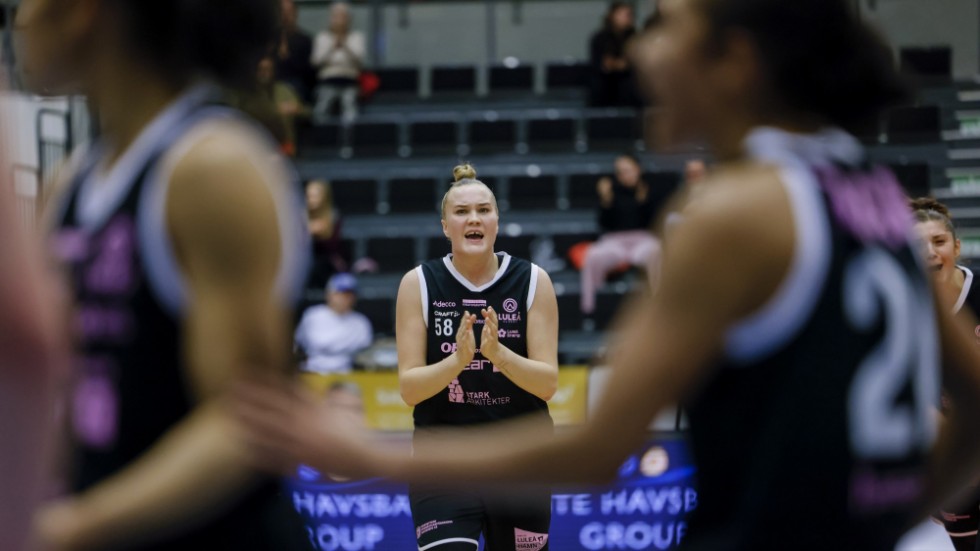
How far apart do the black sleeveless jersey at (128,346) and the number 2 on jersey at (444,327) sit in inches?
134

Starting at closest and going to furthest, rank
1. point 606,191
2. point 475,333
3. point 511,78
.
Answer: point 475,333 < point 606,191 < point 511,78

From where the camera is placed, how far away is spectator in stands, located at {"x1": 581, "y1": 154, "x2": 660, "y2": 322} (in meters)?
12.2

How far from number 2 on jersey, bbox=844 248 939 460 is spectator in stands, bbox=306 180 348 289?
994 cm

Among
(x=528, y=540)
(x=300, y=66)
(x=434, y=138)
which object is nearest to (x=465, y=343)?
(x=528, y=540)

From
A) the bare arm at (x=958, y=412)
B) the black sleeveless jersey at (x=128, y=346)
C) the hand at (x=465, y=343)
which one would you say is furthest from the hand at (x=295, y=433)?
the hand at (x=465, y=343)

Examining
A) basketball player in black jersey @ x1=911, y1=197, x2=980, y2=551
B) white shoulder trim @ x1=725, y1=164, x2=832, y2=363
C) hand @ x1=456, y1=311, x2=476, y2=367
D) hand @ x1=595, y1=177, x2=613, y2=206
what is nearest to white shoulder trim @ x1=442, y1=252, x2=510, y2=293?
hand @ x1=456, y1=311, x2=476, y2=367

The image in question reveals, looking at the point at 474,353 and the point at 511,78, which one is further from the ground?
the point at 511,78

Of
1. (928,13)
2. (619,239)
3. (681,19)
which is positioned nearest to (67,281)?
(681,19)

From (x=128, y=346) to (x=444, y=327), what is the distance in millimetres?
3516

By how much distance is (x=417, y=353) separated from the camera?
554 centimetres

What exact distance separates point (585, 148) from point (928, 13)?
462 cm

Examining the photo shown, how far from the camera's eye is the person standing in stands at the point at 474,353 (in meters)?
5.30

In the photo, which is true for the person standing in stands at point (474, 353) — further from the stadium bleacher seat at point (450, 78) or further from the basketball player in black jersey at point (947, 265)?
the stadium bleacher seat at point (450, 78)

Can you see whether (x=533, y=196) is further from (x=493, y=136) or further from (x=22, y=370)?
(x=22, y=370)
